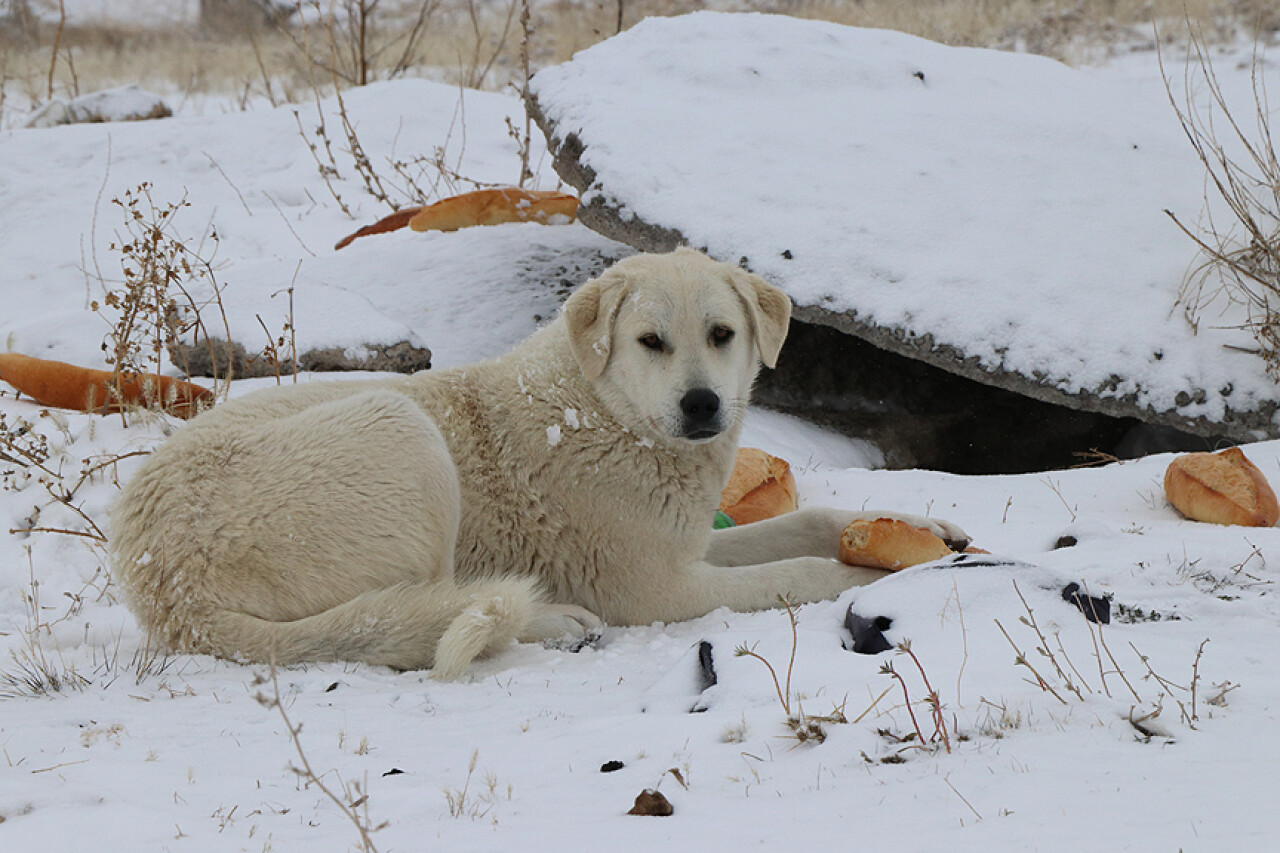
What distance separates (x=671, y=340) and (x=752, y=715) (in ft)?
5.50

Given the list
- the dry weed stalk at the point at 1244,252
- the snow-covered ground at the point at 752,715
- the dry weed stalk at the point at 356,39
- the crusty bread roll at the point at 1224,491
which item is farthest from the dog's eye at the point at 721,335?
the dry weed stalk at the point at 356,39

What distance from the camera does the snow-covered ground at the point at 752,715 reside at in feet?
6.91

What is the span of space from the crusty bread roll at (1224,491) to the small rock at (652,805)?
11.4ft

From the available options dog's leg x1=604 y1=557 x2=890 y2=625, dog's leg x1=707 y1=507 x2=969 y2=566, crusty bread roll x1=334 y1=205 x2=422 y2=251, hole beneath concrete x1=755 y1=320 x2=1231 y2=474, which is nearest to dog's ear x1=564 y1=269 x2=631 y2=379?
dog's leg x1=604 y1=557 x2=890 y2=625

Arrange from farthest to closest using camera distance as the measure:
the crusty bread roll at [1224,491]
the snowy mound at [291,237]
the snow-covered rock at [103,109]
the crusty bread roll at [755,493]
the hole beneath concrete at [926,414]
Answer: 1. the snow-covered rock at [103,109]
2. the hole beneath concrete at [926,414]
3. the snowy mound at [291,237]
4. the crusty bread roll at [755,493]
5. the crusty bread roll at [1224,491]

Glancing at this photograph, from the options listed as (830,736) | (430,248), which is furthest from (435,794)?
(430,248)

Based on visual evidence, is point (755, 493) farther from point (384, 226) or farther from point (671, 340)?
point (384, 226)

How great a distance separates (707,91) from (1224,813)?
258 inches

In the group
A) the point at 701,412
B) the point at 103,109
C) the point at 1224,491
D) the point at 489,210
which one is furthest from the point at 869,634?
the point at 103,109

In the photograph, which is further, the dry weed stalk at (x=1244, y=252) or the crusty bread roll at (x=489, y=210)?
the crusty bread roll at (x=489, y=210)

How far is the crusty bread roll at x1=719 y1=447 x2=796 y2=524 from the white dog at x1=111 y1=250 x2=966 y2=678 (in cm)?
53

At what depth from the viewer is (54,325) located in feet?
23.0

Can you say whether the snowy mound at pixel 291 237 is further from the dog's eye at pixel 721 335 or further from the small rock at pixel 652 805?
the small rock at pixel 652 805

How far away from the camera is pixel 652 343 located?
4.07 m
